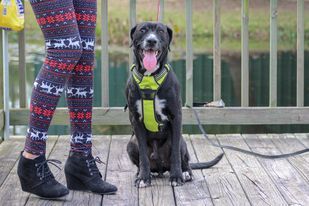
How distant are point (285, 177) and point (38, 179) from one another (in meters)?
1.35

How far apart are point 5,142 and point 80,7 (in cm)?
172

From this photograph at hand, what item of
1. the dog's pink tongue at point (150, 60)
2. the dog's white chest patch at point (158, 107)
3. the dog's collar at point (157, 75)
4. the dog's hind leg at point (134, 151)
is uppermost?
the dog's pink tongue at point (150, 60)

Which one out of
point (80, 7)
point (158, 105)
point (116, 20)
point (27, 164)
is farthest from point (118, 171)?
point (116, 20)

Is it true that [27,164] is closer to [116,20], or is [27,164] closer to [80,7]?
[80,7]

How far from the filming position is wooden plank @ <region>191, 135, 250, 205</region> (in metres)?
3.13

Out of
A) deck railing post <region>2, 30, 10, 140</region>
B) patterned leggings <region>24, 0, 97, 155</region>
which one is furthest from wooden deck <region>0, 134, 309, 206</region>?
patterned leggings <region>24, 0, 97, 155</region>

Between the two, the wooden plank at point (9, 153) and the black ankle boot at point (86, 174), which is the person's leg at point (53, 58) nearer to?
the black ankle boot at point (86, 174)

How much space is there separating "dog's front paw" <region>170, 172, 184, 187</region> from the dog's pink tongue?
57 cm

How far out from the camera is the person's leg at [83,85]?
3.08 metres

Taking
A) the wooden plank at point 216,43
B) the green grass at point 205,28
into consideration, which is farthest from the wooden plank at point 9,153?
the green grass at point 205,28

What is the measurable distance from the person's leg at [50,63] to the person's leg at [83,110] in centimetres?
15

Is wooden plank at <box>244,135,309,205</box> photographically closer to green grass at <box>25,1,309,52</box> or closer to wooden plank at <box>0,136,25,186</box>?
wooden plank at <box>0,136,25,186</box>

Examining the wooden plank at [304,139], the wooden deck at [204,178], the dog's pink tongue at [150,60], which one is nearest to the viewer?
the wooden deck at [204,178]

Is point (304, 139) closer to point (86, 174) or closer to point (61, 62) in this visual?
point (86, 174)
